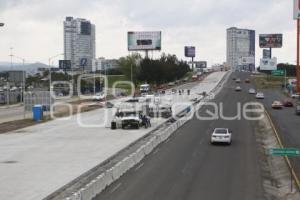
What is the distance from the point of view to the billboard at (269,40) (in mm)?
188625

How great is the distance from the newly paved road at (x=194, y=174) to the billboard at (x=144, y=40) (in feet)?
422

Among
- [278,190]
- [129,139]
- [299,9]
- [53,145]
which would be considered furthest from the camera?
[129,139]

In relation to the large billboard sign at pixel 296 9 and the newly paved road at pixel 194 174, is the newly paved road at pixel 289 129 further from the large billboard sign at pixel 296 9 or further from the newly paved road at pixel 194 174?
the large billboard sign at pixel 296 9

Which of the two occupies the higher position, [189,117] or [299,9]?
[299,9]

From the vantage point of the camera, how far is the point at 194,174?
28750 mm

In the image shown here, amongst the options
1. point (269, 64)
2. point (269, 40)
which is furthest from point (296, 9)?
point (269, 64)

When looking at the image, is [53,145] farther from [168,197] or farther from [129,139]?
[168,197]

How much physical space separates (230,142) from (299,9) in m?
15.4

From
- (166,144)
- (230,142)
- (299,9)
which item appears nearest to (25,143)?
(166,144)

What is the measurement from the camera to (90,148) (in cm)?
3912

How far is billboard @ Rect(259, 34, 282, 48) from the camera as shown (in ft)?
619

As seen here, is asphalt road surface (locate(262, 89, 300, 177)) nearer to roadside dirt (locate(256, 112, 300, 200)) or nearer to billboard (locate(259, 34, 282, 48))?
roadside dirt (locate(256, 112, 300, 200))

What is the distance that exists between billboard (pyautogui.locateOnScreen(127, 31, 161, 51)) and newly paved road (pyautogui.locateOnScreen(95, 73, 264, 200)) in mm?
128620

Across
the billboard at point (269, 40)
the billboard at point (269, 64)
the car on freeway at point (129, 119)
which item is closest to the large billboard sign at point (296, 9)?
the car on freeway at point (129, 119)
